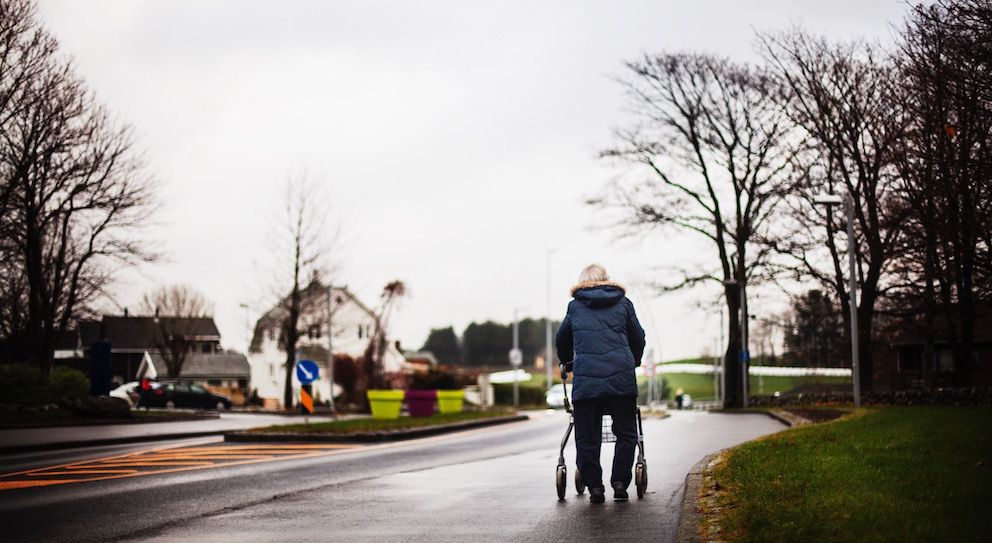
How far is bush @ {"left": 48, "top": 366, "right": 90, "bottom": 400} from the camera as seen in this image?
106ft

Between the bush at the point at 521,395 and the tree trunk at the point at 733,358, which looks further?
the bush at the point at 521,395

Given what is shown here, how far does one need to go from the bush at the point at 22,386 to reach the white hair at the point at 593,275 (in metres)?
24.8

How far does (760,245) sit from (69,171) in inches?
888

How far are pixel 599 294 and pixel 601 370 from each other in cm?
63

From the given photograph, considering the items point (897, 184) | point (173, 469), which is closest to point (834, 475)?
point (173, 469)

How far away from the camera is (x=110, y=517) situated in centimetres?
938

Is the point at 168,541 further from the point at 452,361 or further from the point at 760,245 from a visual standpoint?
the point at 452,361

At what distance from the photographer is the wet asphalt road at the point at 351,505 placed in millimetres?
8188

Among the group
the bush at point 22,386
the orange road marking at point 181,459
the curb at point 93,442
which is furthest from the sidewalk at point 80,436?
the bush at point 22,386

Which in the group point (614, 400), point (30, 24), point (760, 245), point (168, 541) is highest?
point (30, 24)

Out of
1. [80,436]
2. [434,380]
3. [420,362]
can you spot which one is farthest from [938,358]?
[420,362]

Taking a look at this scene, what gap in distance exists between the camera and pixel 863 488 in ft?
26.8

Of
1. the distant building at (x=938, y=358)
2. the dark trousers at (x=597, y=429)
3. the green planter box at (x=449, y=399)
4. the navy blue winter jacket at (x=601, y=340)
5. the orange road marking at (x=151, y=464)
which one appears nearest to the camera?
the navy blue winter jacket at (x=601, y=340)

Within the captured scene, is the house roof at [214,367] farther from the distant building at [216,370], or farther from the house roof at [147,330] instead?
the house roof at [147,330]
